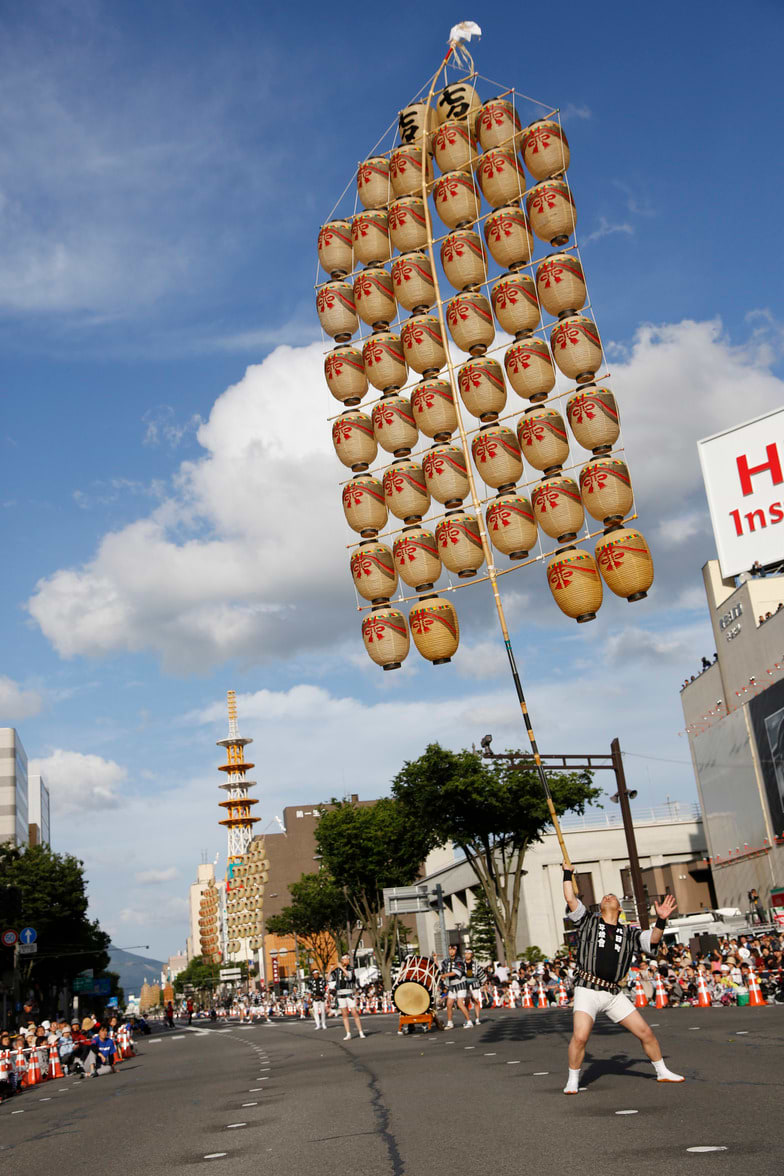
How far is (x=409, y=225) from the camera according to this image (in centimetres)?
2211

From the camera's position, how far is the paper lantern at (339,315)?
75.6ft

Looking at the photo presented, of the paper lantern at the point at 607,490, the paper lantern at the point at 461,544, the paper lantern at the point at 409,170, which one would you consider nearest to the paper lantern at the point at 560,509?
the paper lantern at the point at 607,490

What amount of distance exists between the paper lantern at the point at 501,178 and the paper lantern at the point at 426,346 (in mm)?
2716

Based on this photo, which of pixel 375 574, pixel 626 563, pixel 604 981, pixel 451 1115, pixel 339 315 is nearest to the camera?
pixel 451 1115

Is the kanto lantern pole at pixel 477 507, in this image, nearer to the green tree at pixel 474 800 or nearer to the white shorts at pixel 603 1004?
the white shorts at pixel 603 1004

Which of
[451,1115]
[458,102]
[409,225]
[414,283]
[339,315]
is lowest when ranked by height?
[451,1115]

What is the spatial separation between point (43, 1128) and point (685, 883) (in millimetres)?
60638

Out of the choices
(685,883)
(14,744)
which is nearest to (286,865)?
(14,744)

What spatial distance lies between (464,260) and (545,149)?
8.84 ft

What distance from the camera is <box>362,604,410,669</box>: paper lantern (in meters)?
20.5

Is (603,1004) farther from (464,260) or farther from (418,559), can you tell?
(464,260)

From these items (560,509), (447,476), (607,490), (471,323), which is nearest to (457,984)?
(560,509)

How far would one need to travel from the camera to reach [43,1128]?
555 inches

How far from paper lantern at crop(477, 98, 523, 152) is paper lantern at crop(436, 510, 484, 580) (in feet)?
25.2
